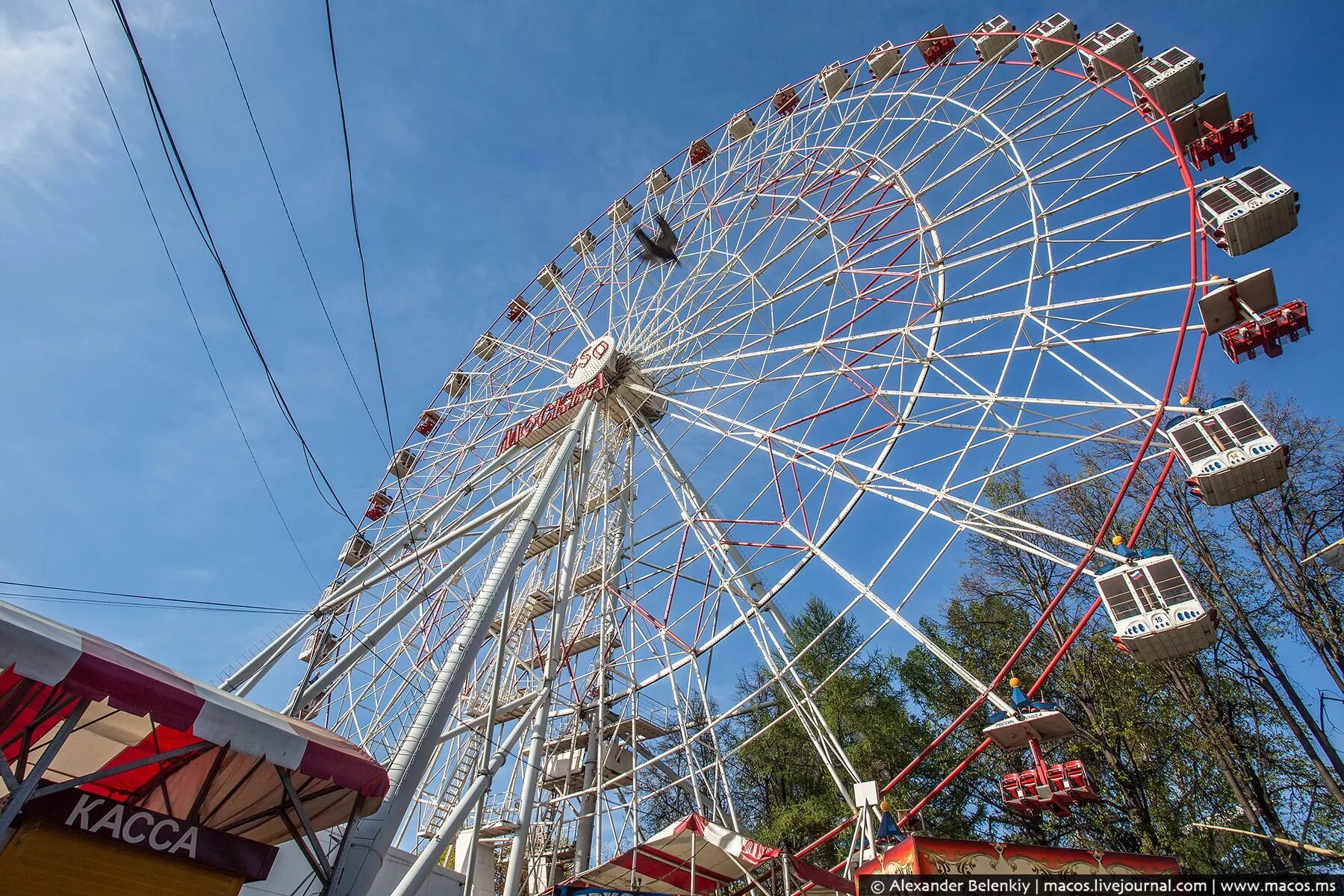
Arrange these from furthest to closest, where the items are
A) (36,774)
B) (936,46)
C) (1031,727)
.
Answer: (936,46) < (1031,727) < (36,774)

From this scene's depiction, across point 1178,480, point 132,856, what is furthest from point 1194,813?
point 132,856

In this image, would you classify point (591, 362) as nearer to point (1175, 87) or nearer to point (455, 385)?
point (455, 385)

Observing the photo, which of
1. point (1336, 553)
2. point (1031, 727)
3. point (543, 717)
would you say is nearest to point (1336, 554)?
point (1336, 553)

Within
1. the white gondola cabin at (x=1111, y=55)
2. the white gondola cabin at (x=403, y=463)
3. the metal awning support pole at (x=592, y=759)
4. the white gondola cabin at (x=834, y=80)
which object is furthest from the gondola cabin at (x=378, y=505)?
the white gondola cabin at (x=1111, y=55)

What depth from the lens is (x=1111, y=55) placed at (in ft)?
38.0

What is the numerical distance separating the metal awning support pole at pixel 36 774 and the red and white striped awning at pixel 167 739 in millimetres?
120

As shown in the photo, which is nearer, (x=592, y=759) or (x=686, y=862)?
(x=686, y=862)

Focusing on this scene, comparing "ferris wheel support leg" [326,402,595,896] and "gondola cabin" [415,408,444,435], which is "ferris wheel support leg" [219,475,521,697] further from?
"gondola cabin" [415,408,444,435]

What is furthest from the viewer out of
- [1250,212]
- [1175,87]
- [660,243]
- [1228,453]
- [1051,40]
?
[660,243]

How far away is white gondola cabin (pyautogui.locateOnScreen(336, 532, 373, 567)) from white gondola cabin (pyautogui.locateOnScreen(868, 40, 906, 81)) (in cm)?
1537

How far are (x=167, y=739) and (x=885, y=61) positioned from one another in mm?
15896

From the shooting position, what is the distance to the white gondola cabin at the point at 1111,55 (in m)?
11.4

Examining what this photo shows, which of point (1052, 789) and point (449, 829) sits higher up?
point (449, 829)

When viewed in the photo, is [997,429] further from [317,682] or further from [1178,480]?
[317,682]
